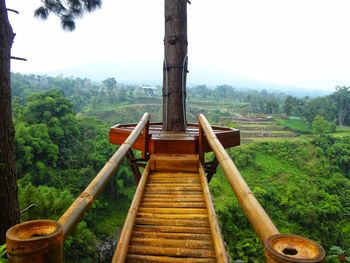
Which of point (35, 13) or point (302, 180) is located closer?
point (35, 13)

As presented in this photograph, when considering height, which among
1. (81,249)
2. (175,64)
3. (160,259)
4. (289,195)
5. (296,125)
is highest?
(175,64)

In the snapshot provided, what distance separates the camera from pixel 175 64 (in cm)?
436

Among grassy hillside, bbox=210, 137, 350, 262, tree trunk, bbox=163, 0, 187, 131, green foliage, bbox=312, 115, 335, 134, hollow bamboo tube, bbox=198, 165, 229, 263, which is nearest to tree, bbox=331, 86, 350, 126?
green foliage, bbox=312, 115, 335, 134

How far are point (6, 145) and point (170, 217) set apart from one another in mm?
1597

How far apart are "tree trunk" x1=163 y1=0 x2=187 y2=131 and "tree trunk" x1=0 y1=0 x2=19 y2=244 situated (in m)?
2.14

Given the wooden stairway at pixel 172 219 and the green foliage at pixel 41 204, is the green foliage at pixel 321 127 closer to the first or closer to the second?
the green foliage at pixel 41 204

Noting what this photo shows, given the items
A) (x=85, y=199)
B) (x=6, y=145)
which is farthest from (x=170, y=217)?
(x=6, y=145)

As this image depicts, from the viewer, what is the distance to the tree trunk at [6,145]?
2.68 meters

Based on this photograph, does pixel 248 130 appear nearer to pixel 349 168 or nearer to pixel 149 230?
pixel 349 168

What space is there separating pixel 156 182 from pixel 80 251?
11.0 metres

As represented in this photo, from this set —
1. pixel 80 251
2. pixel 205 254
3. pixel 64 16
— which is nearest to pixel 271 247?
pixel 205 254

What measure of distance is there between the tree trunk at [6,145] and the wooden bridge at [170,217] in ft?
3.47

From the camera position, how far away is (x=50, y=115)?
Result: 20516mm

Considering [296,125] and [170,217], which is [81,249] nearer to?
[170,217]
